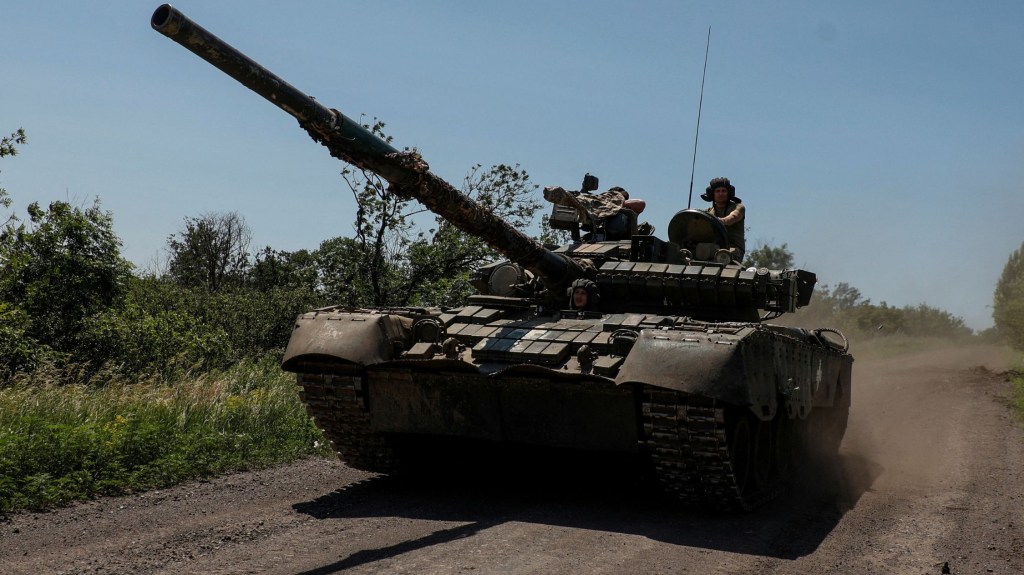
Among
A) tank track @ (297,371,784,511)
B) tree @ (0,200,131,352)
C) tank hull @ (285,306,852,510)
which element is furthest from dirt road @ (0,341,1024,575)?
tree @ (0,200,131,352)

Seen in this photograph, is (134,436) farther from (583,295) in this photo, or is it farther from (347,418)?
(583,295)

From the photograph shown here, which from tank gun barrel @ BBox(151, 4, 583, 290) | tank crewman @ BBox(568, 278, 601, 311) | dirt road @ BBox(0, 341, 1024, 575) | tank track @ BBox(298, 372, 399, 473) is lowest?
dirt road @ BBox(0, 341, 1024, 575)

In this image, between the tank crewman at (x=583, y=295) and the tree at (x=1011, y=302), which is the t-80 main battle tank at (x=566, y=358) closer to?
the tank crewman at (x=583, y=295)

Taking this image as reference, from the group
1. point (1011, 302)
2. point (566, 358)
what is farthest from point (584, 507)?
point (1011, 302)

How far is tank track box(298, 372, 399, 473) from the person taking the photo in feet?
29.1

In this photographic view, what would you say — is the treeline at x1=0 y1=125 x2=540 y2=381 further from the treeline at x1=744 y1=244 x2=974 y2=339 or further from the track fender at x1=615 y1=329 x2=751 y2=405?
the treeline at x1=744 y1=244 x2=974 y2=339

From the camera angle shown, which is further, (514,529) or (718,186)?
(718,186)

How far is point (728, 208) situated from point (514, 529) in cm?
599

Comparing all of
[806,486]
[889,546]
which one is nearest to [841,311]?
[806,486]

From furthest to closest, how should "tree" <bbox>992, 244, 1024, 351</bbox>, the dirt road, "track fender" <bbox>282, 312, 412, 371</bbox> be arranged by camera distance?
"tree" <bbox>992, 244, 1024, 351</bbox> < "track fender" <bbox>282, 312, 412, 371</bbox> < the dirt road

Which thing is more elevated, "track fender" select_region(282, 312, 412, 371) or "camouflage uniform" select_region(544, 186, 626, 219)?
"camouflage uniform" select_region(544, 186, 626, 219)

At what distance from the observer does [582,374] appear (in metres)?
7.85

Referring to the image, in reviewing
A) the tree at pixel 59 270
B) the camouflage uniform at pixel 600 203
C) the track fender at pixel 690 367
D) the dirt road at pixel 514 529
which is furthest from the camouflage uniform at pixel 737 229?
the tree at pixel 59 270

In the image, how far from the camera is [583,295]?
31.6 ft
